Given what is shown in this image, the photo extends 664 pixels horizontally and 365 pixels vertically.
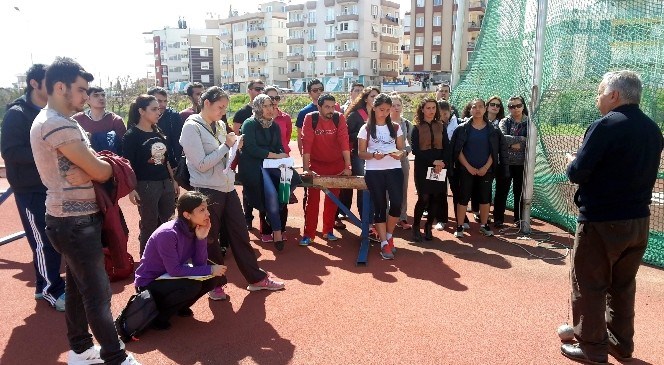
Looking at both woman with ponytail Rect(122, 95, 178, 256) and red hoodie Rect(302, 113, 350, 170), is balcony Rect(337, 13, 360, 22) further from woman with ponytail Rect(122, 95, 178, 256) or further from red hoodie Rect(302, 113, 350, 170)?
woman with ponytail Rect(122, 95, 178, 256)

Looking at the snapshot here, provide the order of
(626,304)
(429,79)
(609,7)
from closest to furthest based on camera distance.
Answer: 1. (626,304)
2. (609,7)
3. (429,79)

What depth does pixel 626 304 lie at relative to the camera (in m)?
3.44

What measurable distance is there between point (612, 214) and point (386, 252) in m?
2.90

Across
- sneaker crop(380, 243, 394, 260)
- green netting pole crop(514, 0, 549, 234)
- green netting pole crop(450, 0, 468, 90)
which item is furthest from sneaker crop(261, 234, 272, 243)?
green netting pole crop(450, 0, 468, 90)

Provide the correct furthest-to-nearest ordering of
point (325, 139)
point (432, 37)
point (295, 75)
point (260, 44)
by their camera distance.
Result: point (260, 44), point (295, 75), point (432, 37), point (325, 139)

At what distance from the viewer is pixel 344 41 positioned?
7000cm

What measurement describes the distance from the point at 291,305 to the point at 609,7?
475 centimetres

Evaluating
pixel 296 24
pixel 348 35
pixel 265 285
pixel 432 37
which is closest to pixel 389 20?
pixel 348 35

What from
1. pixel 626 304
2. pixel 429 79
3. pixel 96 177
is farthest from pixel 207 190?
pixel 429 79

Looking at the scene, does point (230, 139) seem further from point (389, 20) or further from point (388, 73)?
point (389, 20)

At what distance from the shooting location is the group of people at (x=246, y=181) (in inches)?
Result: 119

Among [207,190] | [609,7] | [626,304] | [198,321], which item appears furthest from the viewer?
[609,7]

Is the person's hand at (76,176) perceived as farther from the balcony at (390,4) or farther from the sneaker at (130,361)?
the balcony at (390,4)

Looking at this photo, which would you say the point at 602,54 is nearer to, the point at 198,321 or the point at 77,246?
the point at 198,321
